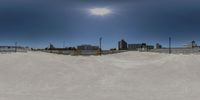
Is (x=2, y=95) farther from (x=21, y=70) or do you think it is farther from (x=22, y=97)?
(x=21, y=70)

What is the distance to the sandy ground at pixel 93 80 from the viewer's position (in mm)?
15295

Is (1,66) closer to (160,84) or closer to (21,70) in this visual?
(21,70)

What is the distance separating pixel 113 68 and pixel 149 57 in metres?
15.5

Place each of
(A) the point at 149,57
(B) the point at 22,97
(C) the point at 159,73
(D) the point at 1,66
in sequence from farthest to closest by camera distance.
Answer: (A) the point at 149,57, (D) the point at 1,66, (C) the point at 159,73, (B) the point at 22,97

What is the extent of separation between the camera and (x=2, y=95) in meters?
14.7

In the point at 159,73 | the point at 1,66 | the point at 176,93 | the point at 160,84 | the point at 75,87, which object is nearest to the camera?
the point at 176,93

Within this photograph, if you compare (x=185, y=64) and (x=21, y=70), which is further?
(x=185, y=64)

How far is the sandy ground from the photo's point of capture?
50.2ft

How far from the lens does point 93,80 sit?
19531mm

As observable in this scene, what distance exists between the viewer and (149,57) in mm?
37406

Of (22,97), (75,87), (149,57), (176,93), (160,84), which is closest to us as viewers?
(22,97)

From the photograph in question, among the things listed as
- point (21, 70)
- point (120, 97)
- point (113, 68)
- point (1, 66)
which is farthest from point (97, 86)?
point (1, 66)

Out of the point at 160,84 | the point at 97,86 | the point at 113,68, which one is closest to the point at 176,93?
the point at 160,84

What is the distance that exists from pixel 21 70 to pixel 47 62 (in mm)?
2751
